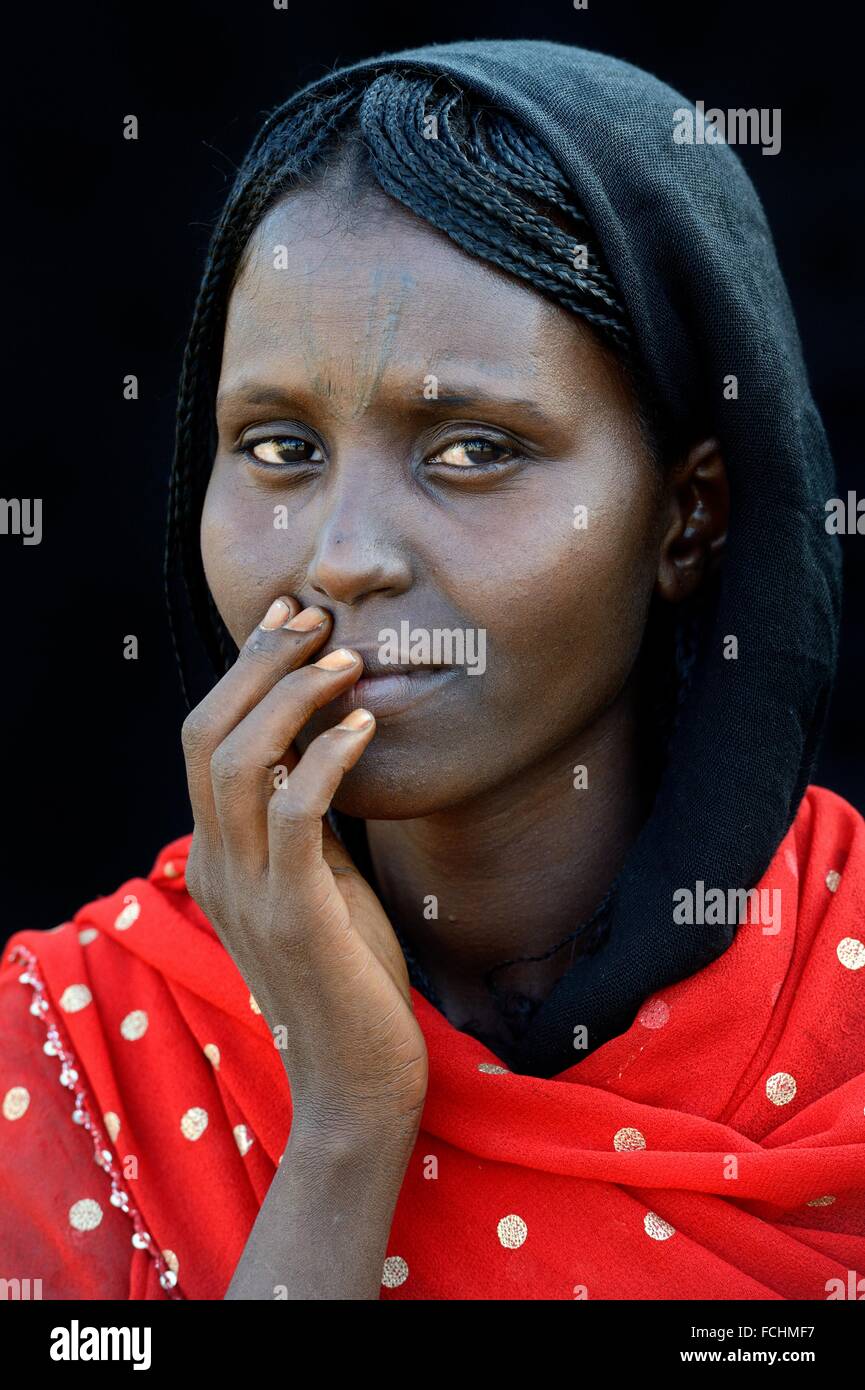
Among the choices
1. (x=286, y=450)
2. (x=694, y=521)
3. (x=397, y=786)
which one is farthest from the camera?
(x=694, y=521)

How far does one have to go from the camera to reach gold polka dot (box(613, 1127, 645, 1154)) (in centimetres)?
217

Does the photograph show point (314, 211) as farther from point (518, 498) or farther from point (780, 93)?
point (780, 93)

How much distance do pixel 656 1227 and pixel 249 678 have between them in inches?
37.4

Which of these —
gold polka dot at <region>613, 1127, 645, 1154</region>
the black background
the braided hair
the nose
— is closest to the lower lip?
the nose

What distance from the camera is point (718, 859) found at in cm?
228

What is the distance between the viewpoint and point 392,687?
206 cm

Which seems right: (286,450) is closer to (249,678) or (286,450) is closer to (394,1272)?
(249,678)

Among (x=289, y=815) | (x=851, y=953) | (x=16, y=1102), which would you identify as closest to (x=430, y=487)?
(x=289, y=815)

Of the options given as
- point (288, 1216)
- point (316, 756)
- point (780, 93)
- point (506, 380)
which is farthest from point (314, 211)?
point (780, 93)

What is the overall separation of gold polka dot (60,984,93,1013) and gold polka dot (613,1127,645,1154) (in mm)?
881

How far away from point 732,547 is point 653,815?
1.43 feet

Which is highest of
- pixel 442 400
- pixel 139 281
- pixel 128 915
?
pixel 139 281

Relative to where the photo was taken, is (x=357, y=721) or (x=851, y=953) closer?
(x=357, y=721)

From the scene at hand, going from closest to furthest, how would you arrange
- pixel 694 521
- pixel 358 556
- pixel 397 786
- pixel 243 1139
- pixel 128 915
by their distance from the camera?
pixel 358 556 < pixel 397 786 < pixel 243 1139 < pixel 694 521 < pixel 128 915
